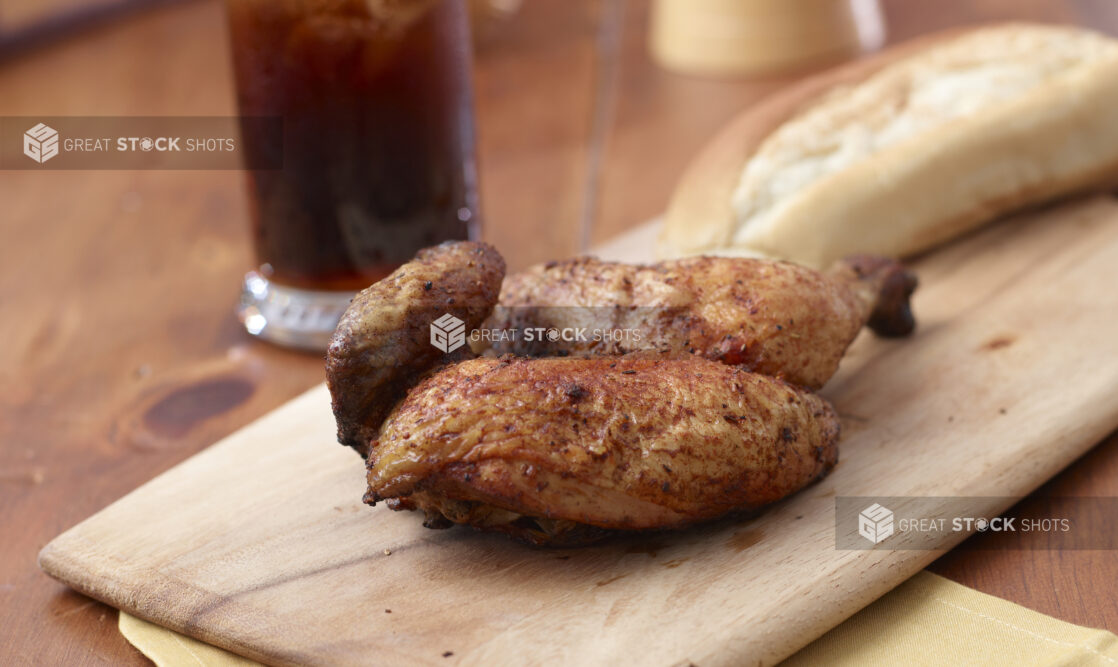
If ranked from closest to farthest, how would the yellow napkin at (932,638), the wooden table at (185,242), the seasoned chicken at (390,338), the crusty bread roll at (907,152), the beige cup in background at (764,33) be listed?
the yellow napkin at (932,638) → the seasoned chicken at (390,338) → the wooden table at (185,242) → the crusty bread roll at (907,152) → the beige cup in background at (764,33)

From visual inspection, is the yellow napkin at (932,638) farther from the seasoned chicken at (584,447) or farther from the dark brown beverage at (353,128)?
the dark brown beverage at (353,128)

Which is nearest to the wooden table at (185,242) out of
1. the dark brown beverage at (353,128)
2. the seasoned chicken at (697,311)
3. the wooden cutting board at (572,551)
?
the wooden cutting board at (572,551)

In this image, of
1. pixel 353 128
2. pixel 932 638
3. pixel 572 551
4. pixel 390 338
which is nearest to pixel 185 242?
pixel 353 128

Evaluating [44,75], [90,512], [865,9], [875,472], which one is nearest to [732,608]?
[875,472]

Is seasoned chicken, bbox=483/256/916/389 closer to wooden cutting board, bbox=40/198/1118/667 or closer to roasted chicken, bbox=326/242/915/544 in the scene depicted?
roasted chicken, bbox=326/242/915/544

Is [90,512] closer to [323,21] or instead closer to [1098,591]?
[323,21]

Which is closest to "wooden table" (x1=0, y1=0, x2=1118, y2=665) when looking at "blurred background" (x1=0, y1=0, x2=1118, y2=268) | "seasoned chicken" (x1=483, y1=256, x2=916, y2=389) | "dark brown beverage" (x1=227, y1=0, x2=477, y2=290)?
"blurred background" (x1=0, y1=0, x2=1118, y2=268)
